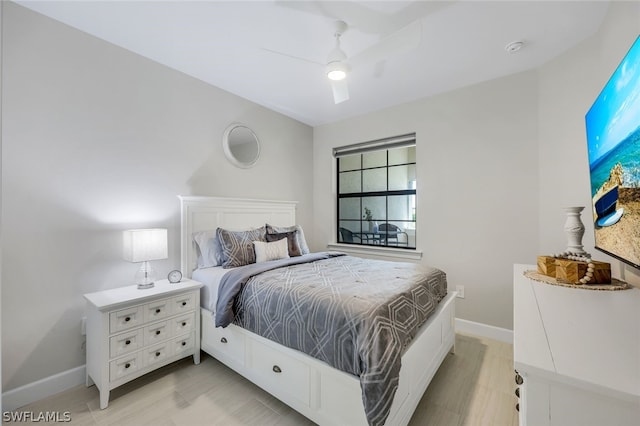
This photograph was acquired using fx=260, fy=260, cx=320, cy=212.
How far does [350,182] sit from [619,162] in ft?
9.84

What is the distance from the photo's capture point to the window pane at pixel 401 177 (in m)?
3.42

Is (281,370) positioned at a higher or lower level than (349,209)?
lower

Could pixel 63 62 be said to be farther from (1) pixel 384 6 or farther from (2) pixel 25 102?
(1) pixel 384 6

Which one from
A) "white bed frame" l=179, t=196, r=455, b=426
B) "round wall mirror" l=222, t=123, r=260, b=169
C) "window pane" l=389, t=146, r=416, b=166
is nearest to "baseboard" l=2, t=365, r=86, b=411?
"white bed frame" l=179, t=196, r=455, b=426

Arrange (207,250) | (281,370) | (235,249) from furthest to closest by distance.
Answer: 1. (207,250)
2. (235,249)
3. (281,370)

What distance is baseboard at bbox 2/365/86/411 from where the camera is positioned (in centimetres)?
165

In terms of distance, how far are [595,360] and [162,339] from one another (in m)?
2.36

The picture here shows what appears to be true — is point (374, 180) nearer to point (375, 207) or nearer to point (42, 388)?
point (375, 207)

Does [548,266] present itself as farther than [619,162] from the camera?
Yes

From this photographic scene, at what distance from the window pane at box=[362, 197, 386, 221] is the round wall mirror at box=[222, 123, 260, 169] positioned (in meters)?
1.65

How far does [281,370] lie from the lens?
1.64 meters

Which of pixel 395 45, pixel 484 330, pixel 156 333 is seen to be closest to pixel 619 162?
pixel 395 45

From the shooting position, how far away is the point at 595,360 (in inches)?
24.6

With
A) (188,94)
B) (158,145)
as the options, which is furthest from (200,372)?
(188,94)
